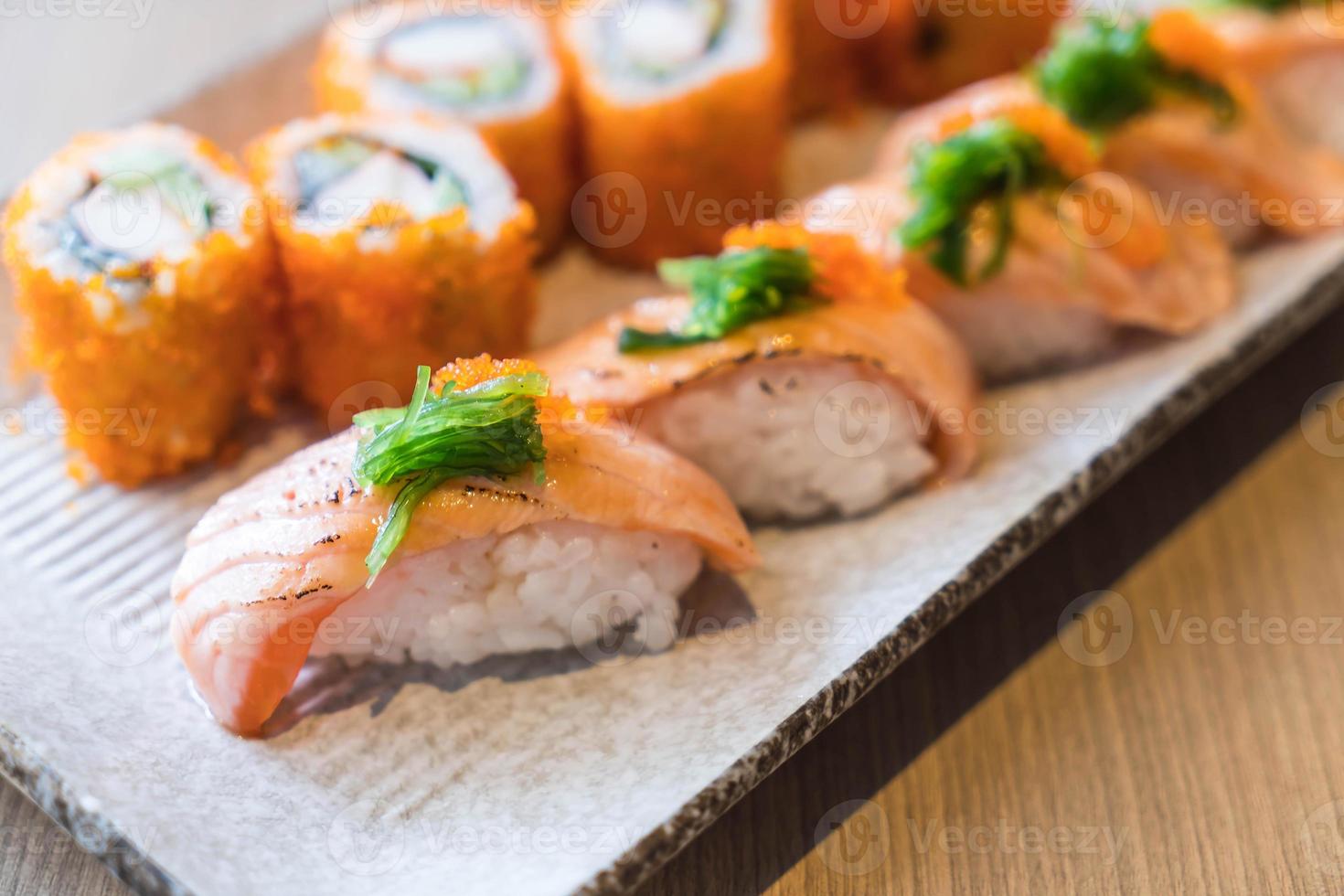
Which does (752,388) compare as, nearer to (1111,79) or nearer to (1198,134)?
(1111,79)

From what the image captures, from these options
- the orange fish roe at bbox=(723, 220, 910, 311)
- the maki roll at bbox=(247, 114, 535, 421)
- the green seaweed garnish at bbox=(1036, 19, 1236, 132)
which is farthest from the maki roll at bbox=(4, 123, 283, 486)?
the green seaweed garnish at bbox=(1036, 19, 1236, 132)

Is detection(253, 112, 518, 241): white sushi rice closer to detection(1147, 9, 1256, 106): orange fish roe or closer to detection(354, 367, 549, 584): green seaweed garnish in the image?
detection(354, 367, 549, 584): green seaweed garnish

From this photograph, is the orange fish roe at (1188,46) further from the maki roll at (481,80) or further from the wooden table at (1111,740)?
the maki roll at (481,80)

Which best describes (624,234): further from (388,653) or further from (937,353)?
(388,653)

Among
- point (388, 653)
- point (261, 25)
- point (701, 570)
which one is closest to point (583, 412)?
point (701, 570)

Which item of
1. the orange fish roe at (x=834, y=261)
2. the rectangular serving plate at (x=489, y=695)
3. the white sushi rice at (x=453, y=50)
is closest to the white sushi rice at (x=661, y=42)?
the white sushi rice at (x=453, y=50)

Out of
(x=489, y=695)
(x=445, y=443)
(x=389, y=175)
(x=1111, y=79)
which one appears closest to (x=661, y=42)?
(x=389, y=175)
